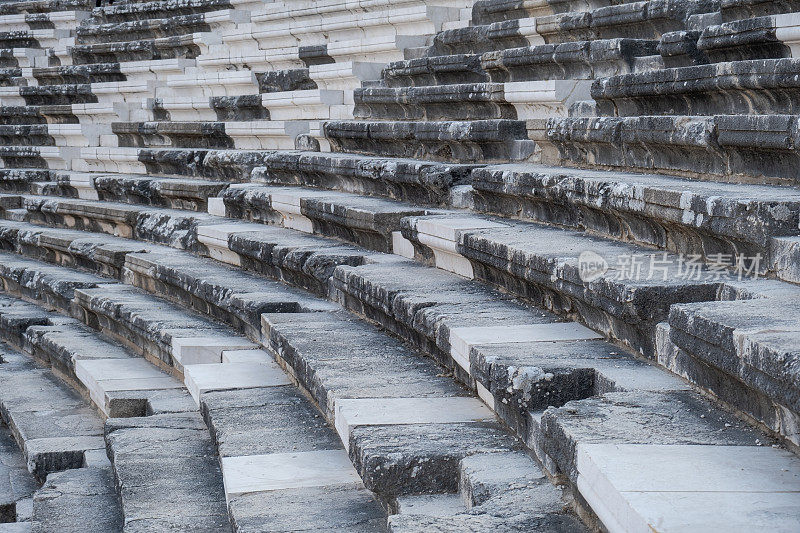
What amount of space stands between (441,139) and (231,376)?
7.31 ft

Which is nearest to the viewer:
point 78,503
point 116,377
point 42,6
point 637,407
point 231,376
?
point 637,407

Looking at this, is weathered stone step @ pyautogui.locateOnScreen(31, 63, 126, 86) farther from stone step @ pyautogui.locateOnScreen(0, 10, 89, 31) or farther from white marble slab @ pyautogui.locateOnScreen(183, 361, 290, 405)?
white marble slab @ pyautogui.locateOnScreen(183, 361, 290, 405)

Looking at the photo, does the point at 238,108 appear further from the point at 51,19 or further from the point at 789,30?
the point at 789,30

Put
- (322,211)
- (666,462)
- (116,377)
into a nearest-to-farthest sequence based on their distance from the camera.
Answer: (666,462) → (116,377) → (322,211)

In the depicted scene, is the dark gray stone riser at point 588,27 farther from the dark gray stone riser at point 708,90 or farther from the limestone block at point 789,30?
the limestone block at point 789,30

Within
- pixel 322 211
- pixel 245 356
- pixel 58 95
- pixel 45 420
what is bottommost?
pixel 45 420

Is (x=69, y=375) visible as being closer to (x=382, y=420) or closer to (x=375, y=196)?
(x=375, y=196)

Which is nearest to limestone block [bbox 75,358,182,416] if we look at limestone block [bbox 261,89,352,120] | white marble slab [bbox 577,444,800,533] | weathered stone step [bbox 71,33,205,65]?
limestone block [bbox 261,89,352,120]

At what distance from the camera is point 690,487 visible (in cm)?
205

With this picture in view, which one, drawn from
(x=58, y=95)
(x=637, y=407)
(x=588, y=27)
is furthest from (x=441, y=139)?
(x=58, y=95)

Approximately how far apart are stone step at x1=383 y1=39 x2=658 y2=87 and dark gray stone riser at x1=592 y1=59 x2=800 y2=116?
0.33 meters

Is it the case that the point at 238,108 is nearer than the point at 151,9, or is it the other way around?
the point at 238,108

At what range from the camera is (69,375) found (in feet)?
19.1

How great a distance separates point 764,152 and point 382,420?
1703 millimetres
